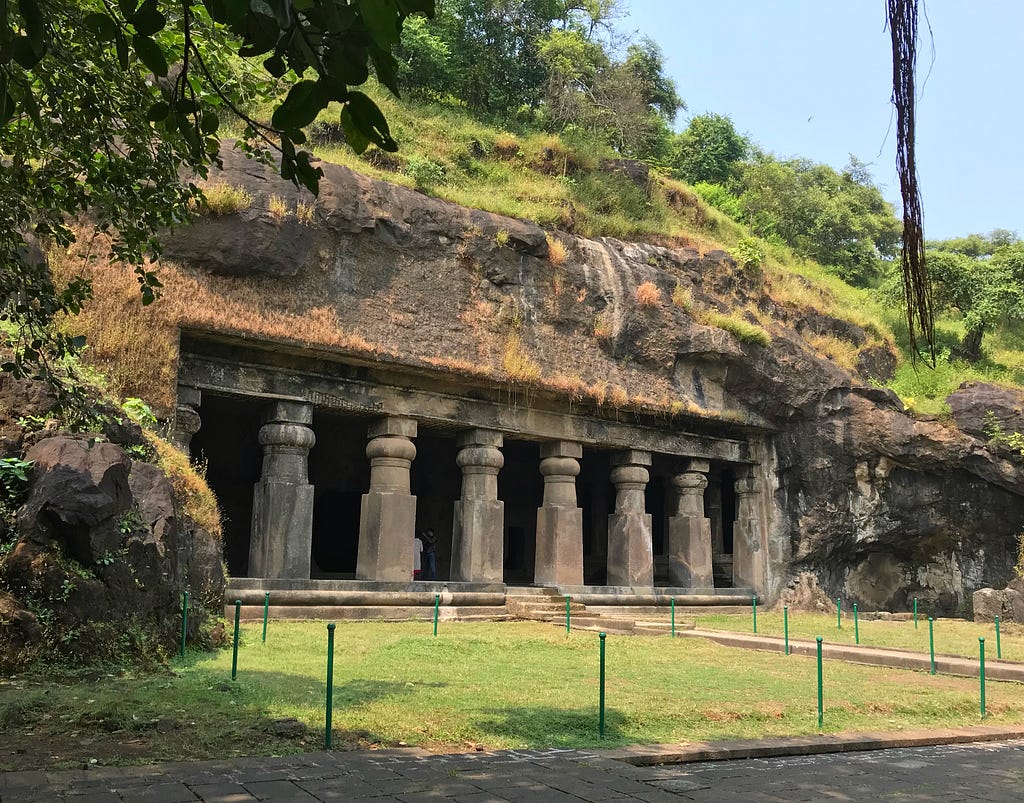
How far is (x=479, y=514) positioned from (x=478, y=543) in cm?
55

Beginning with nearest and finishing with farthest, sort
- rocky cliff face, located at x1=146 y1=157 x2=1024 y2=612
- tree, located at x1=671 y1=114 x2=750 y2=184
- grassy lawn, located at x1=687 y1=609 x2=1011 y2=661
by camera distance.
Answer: grassy lawn, located at x1=687 y1=609 x2=1011 y2=661
rocky cliff face, located at x1=146 y1=157 x2=1024 y2=612
tree, located at x1=671 y1=114 x2=750 y2=184

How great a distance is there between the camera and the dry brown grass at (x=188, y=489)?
37.2ft

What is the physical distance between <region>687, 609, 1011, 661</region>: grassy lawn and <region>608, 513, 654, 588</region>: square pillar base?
1428mm

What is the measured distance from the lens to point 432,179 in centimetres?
1859

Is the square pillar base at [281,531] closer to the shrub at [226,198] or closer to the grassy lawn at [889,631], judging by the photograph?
the shrub at [226,198]

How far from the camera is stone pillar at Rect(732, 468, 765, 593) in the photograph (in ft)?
68.3

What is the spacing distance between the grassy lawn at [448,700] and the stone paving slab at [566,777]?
0.40 meters

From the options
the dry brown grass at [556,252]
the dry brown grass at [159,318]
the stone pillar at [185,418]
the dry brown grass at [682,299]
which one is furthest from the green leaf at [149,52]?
the dry brown grass at [682,299]

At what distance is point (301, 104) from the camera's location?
2877mm

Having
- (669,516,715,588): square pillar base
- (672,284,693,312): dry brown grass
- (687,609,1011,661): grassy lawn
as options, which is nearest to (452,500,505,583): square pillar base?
(687,609,1011,661): grassy lawn

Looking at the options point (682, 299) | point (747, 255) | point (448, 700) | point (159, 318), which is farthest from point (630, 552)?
point (448, 700)

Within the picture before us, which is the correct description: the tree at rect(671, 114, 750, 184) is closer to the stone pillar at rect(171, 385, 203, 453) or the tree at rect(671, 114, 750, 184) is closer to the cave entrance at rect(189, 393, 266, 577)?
the cave entrance at rect(189, 393, 266, 577)

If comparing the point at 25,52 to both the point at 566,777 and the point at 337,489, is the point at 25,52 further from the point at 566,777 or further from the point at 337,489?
the point at 337,489

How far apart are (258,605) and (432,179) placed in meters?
9.29
